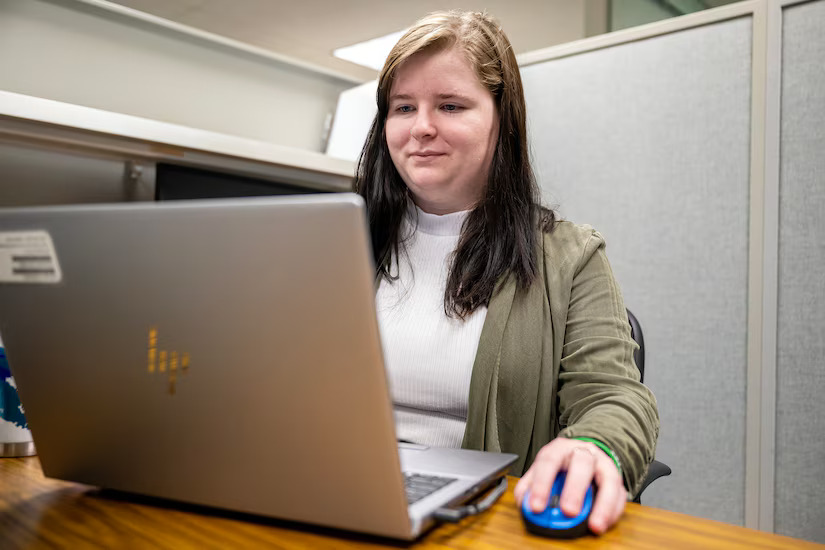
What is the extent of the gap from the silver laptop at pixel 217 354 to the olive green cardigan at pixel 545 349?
35cm

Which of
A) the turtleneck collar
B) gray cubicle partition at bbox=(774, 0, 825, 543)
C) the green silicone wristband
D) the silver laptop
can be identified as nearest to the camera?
the silver laptop

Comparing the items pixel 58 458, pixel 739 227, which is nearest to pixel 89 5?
pixel 58 458

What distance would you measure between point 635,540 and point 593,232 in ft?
1.98

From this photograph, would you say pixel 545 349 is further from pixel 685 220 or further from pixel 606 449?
pixel 685 220

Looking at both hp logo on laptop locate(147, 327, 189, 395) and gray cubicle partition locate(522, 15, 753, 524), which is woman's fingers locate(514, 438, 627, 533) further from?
gray cubicle partition locate(522, 15, 753, 524)

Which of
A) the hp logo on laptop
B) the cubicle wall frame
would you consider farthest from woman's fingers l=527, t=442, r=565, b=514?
the cubicle wall frame

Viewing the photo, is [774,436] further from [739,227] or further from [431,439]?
[431,439]

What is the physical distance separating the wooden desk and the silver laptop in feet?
0.05

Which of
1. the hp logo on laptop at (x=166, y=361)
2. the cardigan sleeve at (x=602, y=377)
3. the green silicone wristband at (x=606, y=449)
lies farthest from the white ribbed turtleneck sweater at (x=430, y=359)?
the hp logo on laptop at (x=166, y=361)

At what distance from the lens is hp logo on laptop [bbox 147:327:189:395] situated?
1.51 feet

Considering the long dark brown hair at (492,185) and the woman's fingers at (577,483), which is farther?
the long dark brown hair at (492,185)

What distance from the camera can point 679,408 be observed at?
5.01ft

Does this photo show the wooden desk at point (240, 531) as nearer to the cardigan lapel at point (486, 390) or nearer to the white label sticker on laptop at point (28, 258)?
the white label sticker on laptop at point (28, 258)

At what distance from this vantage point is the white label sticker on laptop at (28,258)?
1.59 ft
